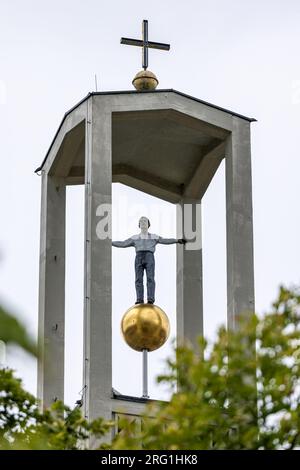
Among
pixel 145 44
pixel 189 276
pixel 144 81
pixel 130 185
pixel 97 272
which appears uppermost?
pixel 145 44

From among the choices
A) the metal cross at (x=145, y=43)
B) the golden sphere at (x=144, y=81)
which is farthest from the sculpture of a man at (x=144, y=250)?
the metal cross at (x=145, y=43)

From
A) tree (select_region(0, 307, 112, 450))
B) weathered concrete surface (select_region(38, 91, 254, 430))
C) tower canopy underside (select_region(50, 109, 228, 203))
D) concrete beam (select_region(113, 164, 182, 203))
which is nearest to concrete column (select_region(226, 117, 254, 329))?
weathered concrete surface (select_region(38, 91, 254, 430))

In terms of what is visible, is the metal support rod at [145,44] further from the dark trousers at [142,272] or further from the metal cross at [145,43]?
the dark trousers at [142,272]

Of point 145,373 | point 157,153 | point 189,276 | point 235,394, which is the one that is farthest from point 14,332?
point 157,153

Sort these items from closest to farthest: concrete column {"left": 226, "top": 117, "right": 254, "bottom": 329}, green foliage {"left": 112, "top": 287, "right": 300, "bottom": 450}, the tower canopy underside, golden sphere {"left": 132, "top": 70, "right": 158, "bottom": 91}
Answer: green foliage {"left": 112, "top": 287, "right": 300, "bottom": 450}
concrete column {"left": 226, "top": 117, "right": 254, "bottom": 329}
the tower canopy underside
golden sphere {"left": 132, "top": 70, "right": 158, "bottom": 91}

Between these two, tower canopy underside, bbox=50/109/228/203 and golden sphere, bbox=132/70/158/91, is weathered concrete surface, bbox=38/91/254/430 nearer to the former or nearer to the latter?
tower canopy underside, bbox=50/109/228/203

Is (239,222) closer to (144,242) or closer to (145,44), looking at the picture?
(144,242)

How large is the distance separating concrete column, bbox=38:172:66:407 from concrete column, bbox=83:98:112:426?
1.28 metres

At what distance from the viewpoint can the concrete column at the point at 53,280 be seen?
25.1 meters

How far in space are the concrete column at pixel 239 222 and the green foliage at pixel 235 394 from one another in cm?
932

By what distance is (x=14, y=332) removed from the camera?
9797 millimetres

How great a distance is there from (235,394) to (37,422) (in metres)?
3.62

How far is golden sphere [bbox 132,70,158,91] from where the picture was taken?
26125mm

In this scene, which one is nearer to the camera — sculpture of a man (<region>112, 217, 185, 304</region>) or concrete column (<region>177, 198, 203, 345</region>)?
sculpture of a man (<region>112, 217, 185, 304</region>)
